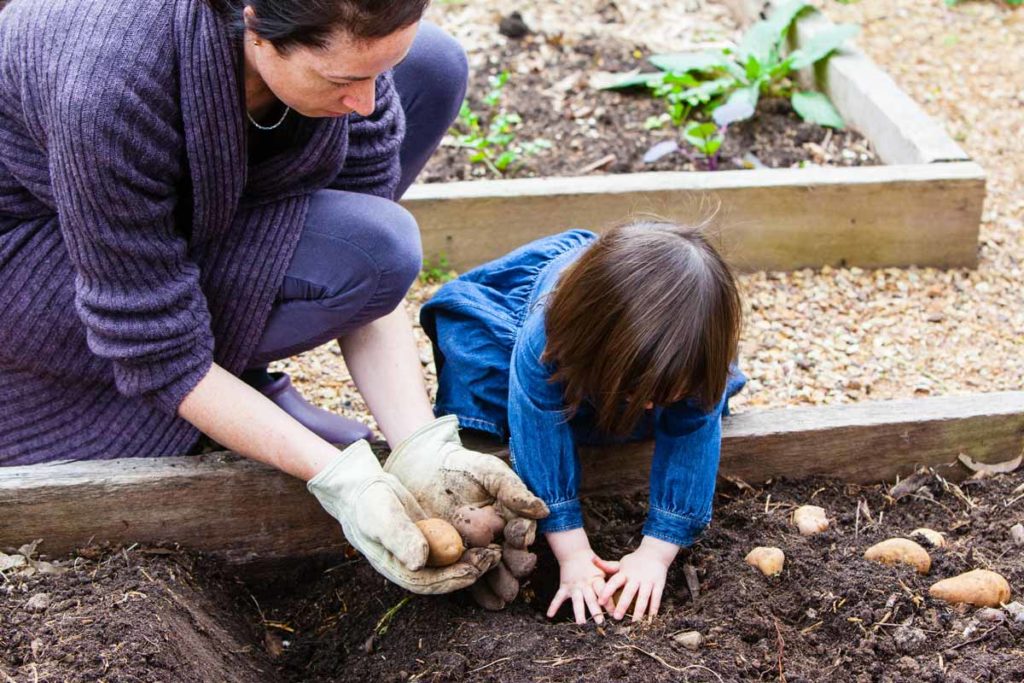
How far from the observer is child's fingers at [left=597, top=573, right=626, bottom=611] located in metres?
1.94

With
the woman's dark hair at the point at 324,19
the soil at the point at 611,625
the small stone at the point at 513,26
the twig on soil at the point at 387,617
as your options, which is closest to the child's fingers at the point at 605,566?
the soil at the point at 611,625

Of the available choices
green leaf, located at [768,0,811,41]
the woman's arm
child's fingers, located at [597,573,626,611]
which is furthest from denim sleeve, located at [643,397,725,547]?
green leaf, located at [768,0,811,41]

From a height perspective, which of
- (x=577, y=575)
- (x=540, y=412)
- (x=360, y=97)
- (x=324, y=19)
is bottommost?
(x=577, y=575)

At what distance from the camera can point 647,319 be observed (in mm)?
1720

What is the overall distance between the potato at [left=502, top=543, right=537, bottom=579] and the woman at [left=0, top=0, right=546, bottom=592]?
0.23 ft

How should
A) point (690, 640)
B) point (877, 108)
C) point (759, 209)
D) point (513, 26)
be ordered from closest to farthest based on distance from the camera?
point (690, 640)
point (759, 209)
point (877, 108)
point (513, 26)

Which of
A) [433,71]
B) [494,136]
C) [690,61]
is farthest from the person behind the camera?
[690,61]

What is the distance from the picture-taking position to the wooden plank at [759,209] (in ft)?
10.2

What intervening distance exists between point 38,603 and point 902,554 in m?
1.44

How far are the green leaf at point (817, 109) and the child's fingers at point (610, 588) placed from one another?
2.31 meters

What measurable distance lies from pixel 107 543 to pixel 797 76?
3.08 meters

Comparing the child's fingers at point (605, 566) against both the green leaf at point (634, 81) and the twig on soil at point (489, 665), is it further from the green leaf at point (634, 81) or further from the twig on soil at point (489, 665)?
the green leaf at point (634, 81)

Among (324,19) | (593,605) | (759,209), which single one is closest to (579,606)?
(593,605)

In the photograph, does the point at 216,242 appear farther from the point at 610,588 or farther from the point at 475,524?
the point at 610,588
